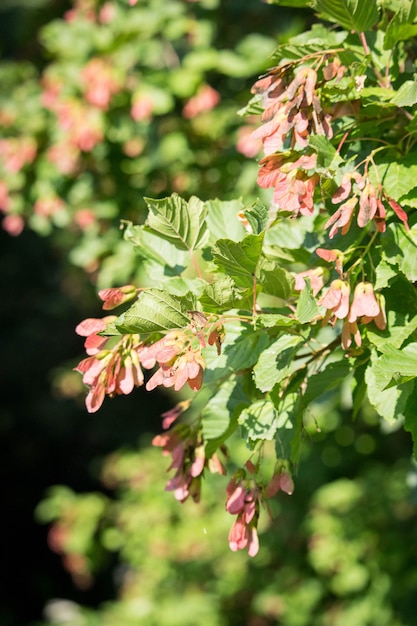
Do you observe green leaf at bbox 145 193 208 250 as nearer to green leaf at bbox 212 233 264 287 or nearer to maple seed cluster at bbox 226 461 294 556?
green leaf at bbox 212 233 264 287

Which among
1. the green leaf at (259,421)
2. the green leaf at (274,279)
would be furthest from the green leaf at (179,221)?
the green leaf at (259,421)

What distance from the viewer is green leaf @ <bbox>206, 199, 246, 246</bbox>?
1012 mm

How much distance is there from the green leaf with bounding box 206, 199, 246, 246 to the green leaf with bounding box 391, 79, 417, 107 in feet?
0.81

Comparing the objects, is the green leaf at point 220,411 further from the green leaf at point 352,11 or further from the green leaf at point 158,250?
the green leaf at point 352,11

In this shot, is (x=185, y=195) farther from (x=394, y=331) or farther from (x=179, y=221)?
(x=394, y=331)

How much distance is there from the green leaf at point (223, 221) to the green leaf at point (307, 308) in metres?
0.19

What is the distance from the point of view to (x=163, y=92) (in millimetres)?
2549

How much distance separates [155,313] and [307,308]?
17 centimetres

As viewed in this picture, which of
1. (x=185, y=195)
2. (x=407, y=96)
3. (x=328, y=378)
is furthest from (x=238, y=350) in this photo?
(x=185, y=195)

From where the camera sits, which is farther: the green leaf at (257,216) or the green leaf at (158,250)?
the green leaf at (158,250)

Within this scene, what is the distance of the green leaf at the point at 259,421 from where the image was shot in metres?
0.93

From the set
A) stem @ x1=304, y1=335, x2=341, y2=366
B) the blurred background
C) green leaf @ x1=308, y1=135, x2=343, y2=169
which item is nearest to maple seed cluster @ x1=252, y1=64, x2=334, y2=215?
green leaf @ x1=308, y1=135, x2=343, y2=169

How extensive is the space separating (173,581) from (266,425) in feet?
11.1

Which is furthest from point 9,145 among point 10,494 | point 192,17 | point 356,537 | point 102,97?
point 10,494
